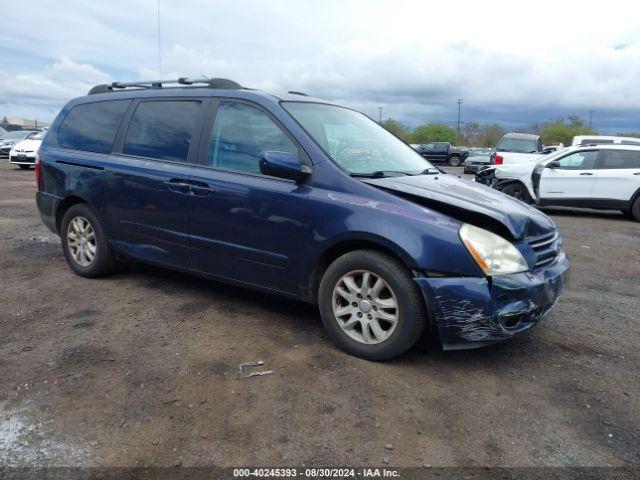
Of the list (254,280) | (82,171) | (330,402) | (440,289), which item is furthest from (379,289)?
(82,171)

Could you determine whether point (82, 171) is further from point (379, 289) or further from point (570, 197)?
point (570, 197)

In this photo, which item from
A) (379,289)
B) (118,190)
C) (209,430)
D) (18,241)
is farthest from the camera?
(18,241)

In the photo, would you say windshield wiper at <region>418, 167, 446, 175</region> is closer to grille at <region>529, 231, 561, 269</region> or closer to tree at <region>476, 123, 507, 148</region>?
grille at <region>529, 231, 561, 269</region>

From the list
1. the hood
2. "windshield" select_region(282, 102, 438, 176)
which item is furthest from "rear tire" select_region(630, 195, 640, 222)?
the hood

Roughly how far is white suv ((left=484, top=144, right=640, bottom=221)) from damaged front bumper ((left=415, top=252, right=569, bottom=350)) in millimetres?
8717

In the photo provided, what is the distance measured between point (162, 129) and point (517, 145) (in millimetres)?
16084

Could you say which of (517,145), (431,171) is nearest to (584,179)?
(517,145)

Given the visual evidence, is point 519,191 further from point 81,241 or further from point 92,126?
point 81,241

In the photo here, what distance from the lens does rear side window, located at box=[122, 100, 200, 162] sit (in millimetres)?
4328

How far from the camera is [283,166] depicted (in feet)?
11.7

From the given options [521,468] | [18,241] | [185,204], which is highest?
[185,204]

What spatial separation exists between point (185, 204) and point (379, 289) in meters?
1.76

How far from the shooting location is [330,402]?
9.67 ft

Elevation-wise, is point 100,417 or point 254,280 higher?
point 254,280
